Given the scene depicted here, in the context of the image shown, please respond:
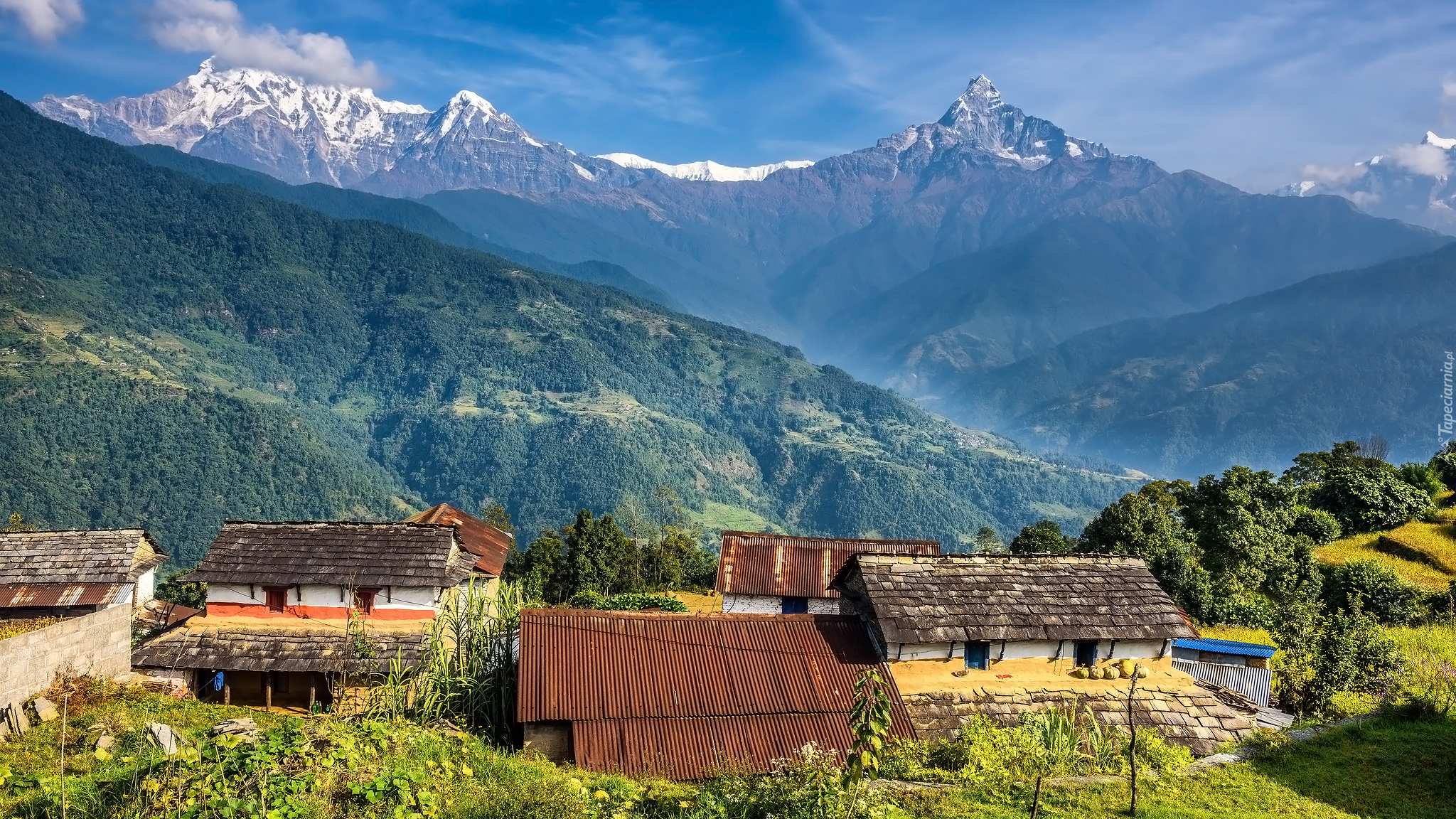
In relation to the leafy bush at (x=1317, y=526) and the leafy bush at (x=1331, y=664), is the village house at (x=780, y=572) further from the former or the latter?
the leafy bush at (x=1317, y=526)

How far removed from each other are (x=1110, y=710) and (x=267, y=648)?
837 inches

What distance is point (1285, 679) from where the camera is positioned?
21.2 metres

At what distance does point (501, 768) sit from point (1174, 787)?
10778 mm

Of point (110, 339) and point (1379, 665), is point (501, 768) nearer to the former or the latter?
point (1379, 665)

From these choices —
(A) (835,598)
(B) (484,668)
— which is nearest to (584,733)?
(B) (484,668)

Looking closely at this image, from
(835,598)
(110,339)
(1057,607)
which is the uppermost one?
(110,339)

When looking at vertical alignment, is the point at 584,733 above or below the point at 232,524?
below

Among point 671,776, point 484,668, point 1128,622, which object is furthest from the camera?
point 1128,622

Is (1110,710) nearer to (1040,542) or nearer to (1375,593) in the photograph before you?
(1375,593)

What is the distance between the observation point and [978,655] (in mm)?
18156

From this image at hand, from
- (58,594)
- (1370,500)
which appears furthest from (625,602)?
(1370,500)

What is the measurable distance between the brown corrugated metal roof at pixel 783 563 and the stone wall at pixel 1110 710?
17875 mm

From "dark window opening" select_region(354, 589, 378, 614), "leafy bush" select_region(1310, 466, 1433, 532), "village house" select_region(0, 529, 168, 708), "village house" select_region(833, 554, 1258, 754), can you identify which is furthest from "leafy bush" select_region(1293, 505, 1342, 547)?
"village house" select_region(0, 529, 168, 708)

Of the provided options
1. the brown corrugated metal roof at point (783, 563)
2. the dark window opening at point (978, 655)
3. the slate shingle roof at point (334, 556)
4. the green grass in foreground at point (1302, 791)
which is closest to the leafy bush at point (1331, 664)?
the green grass in foreground at point (1302, 791)
